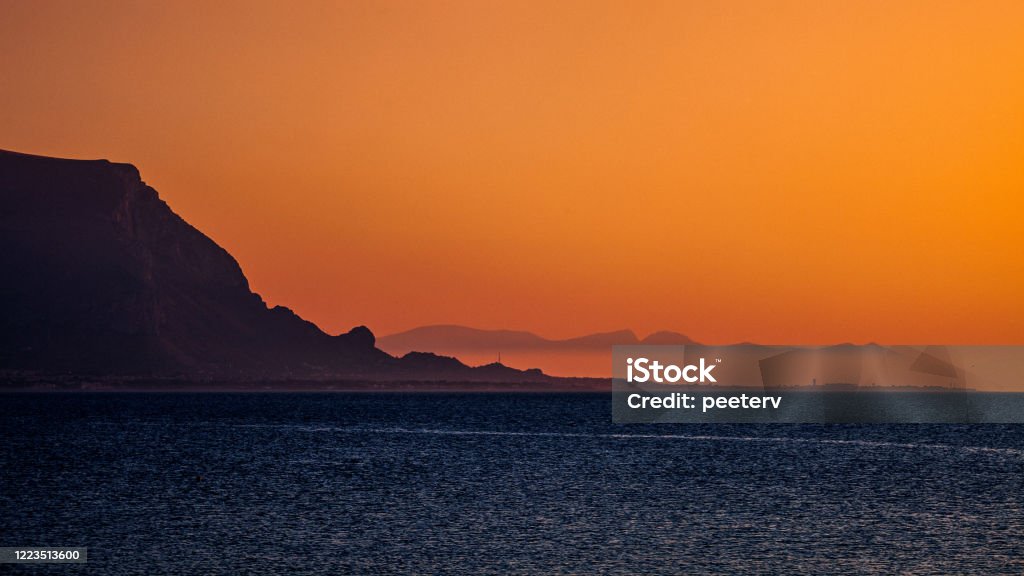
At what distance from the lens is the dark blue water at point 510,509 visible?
164ft

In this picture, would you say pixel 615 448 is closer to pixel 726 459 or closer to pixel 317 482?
pixel 726 459

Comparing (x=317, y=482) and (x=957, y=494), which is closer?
(x=957, y=494)

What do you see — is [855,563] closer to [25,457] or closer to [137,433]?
[25,457]

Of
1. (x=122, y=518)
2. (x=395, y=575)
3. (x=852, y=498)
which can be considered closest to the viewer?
(x=395, y=575)

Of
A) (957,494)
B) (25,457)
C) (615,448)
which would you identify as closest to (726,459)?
(615,448)

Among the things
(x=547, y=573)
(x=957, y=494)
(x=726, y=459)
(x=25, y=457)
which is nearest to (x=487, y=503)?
(x=547, y=573)

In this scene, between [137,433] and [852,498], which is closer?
[852,498]

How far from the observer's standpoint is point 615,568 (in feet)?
158

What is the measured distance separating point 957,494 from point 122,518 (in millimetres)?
50720

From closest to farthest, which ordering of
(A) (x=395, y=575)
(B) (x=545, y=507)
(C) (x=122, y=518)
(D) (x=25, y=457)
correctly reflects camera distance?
(A) (x=395, y=575) → (C) (x=122, y=518) → (B) (x=545, y=507) → (D) (x=25, y=457)

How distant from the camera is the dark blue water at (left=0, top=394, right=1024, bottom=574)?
4994 cm

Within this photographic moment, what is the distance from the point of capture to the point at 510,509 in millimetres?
68438

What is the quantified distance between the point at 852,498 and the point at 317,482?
35596mm

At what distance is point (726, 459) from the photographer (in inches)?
4648
